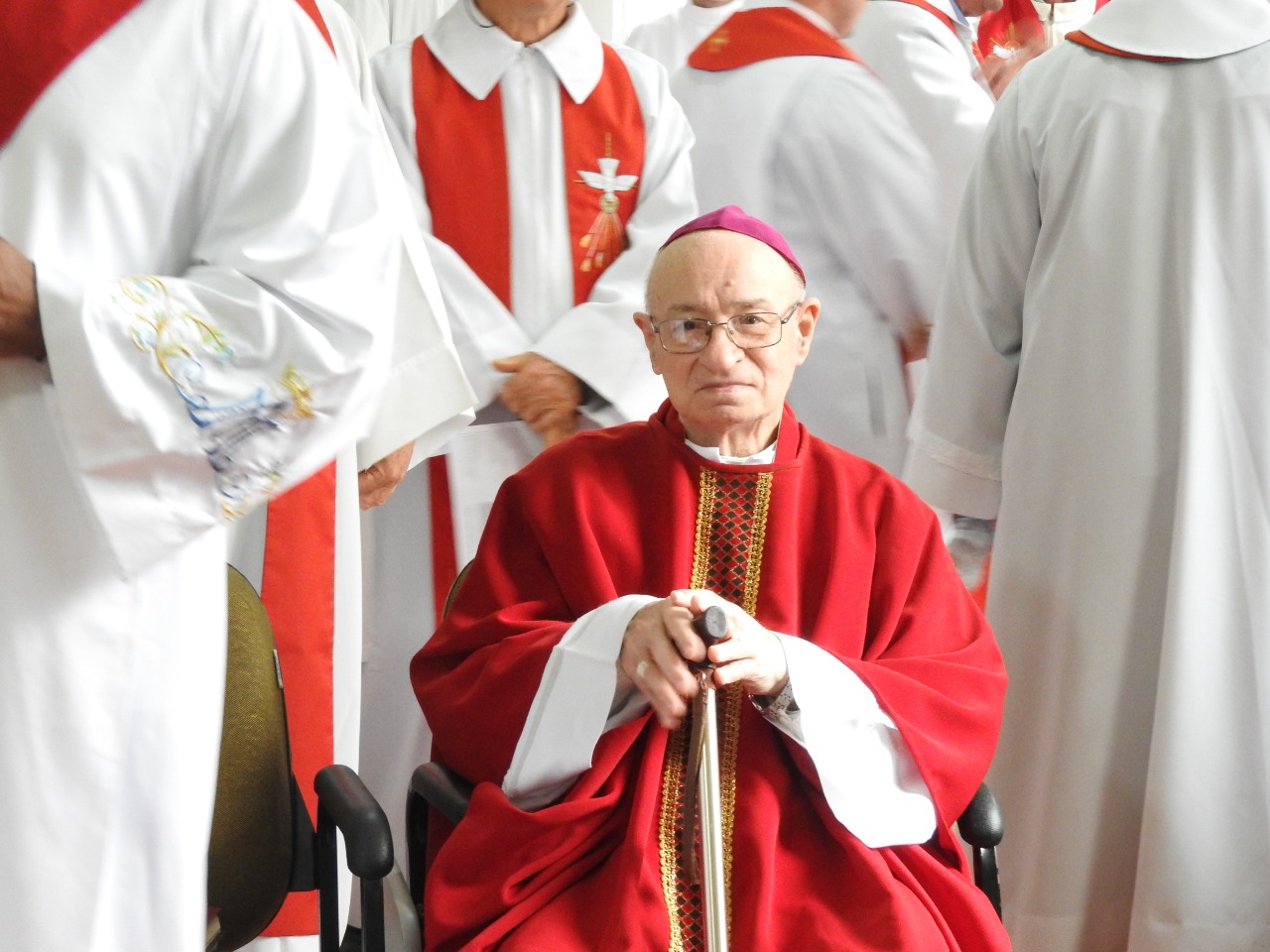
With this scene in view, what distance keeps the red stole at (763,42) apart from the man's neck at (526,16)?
56cm

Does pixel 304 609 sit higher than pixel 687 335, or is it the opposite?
pixel 687 335

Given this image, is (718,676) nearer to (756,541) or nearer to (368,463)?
(756,541)

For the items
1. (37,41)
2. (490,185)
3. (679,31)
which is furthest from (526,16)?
(37,41)

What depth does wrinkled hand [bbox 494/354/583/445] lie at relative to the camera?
3465mm

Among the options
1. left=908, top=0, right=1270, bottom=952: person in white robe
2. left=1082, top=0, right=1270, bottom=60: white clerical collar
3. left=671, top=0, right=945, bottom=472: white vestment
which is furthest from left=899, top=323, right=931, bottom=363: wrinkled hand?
left=1082, top=0, right=1270, bottom=60: white clerical collar

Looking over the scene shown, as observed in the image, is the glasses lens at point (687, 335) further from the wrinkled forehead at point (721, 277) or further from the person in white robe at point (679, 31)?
the person in white robe at point (679, 31)

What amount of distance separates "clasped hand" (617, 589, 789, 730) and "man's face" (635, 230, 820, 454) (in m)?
0.44

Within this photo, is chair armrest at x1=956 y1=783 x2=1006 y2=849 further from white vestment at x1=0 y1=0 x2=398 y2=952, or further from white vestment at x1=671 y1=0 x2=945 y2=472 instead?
white vestment at x1=671 y1=0 x2=945 y2=472

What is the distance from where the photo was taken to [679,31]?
4.66 metres

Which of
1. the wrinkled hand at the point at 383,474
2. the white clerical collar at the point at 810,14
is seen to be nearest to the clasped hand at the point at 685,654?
the wrinkled hand at the point at 383,474

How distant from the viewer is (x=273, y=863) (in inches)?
96.3

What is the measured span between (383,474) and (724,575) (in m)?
0.88

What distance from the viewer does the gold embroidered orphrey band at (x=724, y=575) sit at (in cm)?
236

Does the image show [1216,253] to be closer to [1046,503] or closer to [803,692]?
[1046,503]
